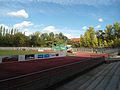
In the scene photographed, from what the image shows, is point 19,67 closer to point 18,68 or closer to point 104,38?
point 18,68

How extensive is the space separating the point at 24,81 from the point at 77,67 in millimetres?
10806

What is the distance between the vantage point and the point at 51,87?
13523 millimetres

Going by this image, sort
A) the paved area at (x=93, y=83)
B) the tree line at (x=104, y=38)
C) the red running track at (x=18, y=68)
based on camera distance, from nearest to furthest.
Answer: the paved area at (x=93, y=83)
the red running track at (x=18, y=68)
the tree line at (x=104, y=38)

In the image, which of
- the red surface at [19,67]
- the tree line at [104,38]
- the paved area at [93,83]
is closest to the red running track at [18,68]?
the red surface at [19,67]

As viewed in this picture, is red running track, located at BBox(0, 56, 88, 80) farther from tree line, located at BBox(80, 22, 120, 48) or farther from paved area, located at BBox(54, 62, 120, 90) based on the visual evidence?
tree line, located at BBox(80, 22, 120, 48)

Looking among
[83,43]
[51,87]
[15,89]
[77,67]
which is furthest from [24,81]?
[83,43]

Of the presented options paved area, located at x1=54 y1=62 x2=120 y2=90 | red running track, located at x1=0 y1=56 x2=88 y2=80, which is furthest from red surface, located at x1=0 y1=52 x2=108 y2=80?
paved area, located at x1=54 y1=62 x2=120 y2=90

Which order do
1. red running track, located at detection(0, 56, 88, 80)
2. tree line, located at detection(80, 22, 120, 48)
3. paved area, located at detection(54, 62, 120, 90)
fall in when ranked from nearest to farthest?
paved area, located at detection(54, 62, 120, 90)
red running track, located at detection(0, 56, 88, 80)
tree line, located at detection(80, 22, 120, 48)

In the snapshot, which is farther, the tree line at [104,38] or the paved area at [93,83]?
the tree line at [104,38]

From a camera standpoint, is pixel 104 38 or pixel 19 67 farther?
pixel 104 38

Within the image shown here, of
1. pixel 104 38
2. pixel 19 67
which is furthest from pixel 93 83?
pixel 104 38

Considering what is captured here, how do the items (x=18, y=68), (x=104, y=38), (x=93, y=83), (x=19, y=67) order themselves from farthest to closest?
(x=104, y=38) < (x=19, y=67) < (x=18, y=68) < (x=93, y=83)

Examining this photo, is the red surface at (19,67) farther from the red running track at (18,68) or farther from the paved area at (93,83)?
the paved area at (93,83)

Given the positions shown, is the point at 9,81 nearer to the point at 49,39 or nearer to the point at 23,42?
the point at 23,42
